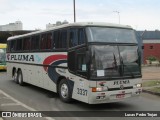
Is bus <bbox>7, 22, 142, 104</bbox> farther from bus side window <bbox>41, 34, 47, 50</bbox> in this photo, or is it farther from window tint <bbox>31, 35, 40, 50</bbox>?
window tint <bbox>31, 35, 40, 50</bbox>

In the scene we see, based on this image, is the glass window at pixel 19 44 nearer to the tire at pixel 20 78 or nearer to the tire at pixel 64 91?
the tire at pixel 20 78

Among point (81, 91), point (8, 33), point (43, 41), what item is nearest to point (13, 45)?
point (43, 41)

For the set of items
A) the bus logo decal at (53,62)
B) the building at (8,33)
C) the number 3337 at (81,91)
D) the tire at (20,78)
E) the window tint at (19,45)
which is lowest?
the tire at (20,78)

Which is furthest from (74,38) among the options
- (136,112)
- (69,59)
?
(136,112)

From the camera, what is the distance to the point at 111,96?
1096 cm

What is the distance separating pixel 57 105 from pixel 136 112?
3.03 meters

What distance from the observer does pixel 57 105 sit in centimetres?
1224

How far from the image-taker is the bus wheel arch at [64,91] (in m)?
12.3

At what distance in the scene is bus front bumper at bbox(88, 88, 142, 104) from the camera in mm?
10711

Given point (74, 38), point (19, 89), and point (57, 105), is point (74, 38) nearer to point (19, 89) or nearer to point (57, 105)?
point (57, 105)

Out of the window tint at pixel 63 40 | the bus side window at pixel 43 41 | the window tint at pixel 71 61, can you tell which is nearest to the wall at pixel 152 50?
the bus side window at pixel 43 41

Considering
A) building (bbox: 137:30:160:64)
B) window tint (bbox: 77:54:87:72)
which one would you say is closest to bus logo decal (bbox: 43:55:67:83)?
window tint (bbox: 77:54:87:72)

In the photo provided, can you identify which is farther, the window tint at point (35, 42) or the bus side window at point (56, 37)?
the window tint at point (35, 42)

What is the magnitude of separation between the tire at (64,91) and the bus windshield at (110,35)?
238cm
